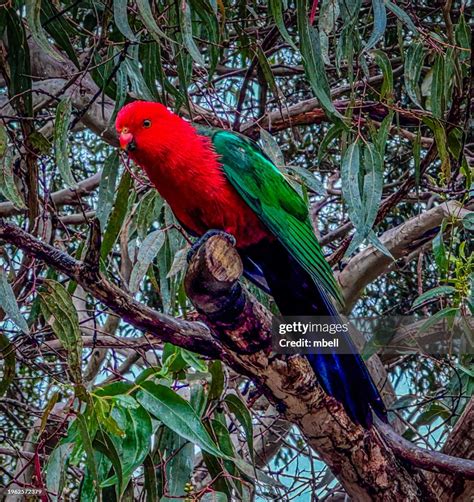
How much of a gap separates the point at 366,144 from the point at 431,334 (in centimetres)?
97

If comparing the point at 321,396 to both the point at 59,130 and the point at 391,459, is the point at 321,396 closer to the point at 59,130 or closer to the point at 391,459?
the point at 391,459

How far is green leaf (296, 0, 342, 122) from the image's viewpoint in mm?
1740

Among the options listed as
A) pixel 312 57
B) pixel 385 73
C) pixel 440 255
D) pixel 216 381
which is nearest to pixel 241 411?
pixel 216 381

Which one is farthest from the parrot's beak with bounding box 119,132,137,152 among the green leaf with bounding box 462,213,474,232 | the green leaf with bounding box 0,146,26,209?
the green leaf with bounding box 462,213,474,232

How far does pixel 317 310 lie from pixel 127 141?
57cm

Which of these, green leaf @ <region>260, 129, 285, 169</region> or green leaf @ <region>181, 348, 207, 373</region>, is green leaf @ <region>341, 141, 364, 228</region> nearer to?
green leaf @ <region>260, 129, 285, 169</region>

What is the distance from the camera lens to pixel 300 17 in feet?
5.79

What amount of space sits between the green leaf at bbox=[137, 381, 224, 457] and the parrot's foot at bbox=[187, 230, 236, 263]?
27cm

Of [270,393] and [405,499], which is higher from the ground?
[270,393]

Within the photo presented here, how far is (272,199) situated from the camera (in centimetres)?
194

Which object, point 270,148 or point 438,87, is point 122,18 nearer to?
point 270,148

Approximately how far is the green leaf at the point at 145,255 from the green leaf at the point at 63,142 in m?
0.25

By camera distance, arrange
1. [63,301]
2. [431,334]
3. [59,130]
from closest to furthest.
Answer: [63,301] → [59,130] → [431,334]

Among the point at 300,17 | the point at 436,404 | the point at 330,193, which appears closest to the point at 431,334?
the point at 436,404
